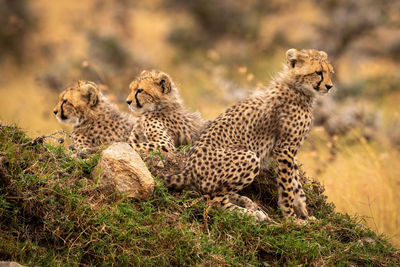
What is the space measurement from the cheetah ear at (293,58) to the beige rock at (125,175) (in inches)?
67.3

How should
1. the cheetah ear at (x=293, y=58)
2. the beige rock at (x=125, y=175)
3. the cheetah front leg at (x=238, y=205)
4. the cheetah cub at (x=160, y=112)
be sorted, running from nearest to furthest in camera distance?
the beige rock at (x=125, y=175) → the cheetah front leg at (x=238, y=205) → the cheetah ear at (x=293, y=58) → the cheetah cub at (x=160, y=112)

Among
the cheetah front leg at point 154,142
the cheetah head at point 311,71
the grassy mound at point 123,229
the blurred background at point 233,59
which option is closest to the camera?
the grassy mound at point 123,229

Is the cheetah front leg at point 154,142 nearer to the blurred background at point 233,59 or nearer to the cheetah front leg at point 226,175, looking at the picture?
the cheetah front leg at point 226,175

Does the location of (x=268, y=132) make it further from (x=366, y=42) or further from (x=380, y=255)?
(x=366, y=42)

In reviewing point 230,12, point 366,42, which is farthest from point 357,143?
point 230,12

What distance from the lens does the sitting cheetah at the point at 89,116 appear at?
4.56 meters

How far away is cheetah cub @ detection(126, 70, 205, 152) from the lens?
4.46 m

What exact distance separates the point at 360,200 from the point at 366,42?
33.5 ft

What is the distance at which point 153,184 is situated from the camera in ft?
11.4

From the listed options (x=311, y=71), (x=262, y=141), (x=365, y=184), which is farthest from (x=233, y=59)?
(x=262, y=141)

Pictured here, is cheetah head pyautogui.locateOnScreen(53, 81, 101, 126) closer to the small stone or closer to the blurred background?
the blurred background

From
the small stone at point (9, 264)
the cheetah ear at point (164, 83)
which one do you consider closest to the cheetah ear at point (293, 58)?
the cheetah ear at point (164, 83)

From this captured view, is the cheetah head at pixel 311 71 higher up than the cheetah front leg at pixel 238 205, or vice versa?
the cheetah head at pixel 311 71

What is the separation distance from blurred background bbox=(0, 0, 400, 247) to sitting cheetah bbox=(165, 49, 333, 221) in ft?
2.96
